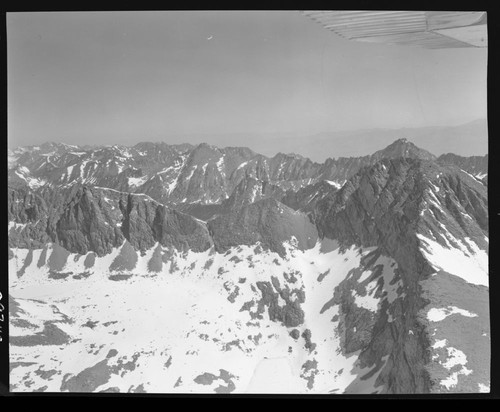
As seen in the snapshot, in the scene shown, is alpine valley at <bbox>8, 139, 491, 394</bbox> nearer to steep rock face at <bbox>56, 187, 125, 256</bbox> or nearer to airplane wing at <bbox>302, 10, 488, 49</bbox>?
steep rock face at <bbox>56, 187, 125, 256</bbox>

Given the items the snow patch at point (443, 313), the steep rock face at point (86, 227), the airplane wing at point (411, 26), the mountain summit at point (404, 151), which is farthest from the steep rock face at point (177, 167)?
the snow patch at point (443, 313)

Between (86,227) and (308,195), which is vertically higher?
(308,195)

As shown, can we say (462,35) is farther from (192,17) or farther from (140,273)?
(140,273)

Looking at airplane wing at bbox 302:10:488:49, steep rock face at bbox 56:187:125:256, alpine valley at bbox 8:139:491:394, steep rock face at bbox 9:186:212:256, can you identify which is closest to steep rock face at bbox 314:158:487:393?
alpine valley at bbox 8:139:491:394

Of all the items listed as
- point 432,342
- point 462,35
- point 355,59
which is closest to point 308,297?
point 432,342

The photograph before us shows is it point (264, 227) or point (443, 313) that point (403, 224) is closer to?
point (443, 313)

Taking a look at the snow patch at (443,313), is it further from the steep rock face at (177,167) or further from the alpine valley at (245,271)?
the steep rock face at (177,167)

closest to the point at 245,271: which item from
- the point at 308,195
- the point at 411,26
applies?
the point at 308,195
